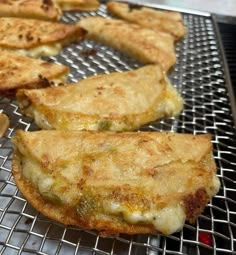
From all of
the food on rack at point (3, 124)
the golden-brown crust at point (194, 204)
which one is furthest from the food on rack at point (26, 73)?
the golden-brown crust at point (194, 204)

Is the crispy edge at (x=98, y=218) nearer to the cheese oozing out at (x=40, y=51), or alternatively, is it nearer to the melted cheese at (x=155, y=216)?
the melted cheese at (x=155, y=216)

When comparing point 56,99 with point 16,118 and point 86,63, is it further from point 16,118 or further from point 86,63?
point 86,63

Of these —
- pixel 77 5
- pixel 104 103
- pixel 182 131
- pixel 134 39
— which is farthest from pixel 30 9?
pixel 182 131

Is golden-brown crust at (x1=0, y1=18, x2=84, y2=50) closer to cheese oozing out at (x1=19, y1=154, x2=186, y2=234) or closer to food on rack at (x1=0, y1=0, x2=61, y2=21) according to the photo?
food on rack at (x1=0, y1=0, x2=61, y2=21)

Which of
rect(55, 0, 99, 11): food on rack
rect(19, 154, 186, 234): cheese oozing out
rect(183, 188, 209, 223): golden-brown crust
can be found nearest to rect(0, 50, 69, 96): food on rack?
rect(19, 154, 186, 234): cheese oozing out

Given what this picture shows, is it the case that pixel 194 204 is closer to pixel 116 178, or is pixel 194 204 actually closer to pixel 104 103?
pixel 116 178

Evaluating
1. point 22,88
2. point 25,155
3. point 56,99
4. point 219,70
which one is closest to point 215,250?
point 25,155
